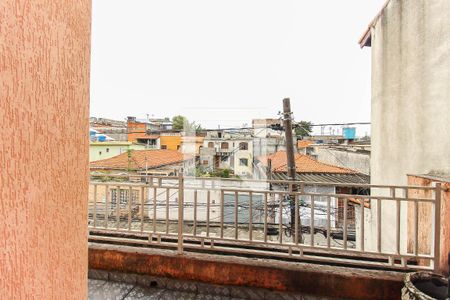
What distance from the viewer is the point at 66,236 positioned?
722 mm

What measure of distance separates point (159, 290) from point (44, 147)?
6.02 feet

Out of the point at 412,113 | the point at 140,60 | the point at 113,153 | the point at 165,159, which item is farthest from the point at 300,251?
the point at 140,60

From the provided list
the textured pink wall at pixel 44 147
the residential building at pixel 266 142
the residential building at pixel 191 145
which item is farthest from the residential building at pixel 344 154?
the textured pink wall at pixel 44 147

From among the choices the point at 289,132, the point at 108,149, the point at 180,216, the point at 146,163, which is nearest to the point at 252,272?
the point at 180,216

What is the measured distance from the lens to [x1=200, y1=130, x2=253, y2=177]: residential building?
10039 millimetres

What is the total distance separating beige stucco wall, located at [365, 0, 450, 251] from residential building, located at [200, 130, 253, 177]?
20.4 ft

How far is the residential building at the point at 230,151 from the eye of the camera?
1004cm

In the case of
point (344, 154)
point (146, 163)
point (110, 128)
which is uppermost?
point (110, 128)

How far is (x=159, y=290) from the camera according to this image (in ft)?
6.84

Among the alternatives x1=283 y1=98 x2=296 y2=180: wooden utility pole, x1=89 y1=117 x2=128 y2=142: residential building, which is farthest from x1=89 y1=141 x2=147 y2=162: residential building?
x1=283 y1=98 x2=296 y2=180: wooden utility pole

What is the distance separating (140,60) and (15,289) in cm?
1204

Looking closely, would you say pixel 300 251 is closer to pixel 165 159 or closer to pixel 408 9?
pixel 408 9

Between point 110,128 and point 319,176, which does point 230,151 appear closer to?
point 319,176

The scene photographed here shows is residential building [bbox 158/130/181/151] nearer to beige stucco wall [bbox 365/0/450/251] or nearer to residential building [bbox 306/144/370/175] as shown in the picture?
residential building [bbox 306/144/370/175]
